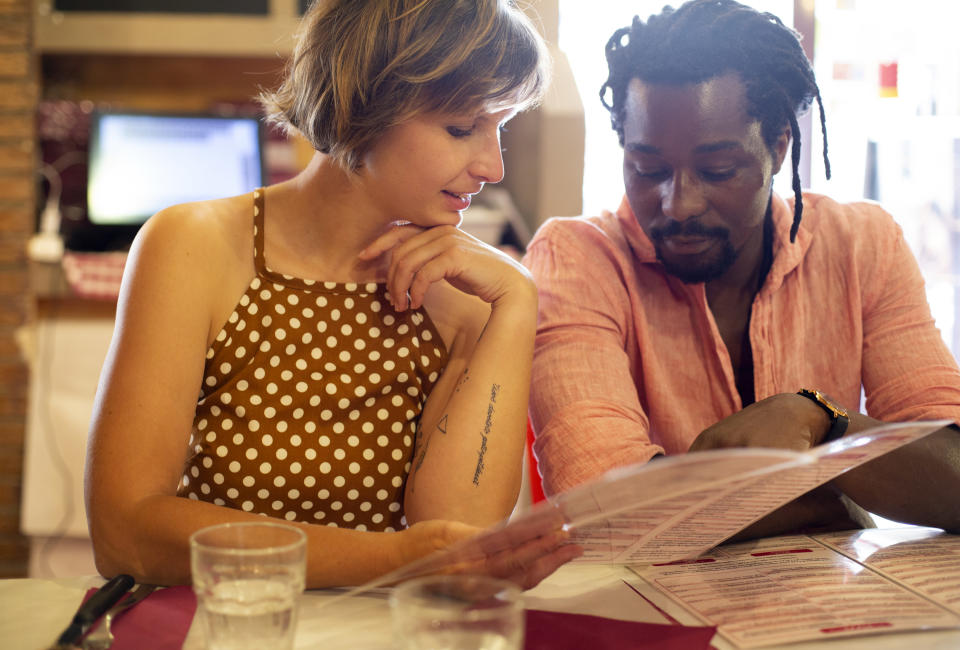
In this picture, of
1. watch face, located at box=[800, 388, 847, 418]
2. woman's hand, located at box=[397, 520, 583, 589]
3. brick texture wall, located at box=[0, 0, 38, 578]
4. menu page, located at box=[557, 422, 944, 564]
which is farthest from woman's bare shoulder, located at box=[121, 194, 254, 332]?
brick texture wall, located at box=[0, 0, 38, 578]

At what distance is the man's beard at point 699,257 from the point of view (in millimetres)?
1157

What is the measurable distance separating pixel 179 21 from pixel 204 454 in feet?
7.36

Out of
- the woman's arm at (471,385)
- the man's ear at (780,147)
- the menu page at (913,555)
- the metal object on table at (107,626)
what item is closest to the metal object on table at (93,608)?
the metal object on table at (107,626)

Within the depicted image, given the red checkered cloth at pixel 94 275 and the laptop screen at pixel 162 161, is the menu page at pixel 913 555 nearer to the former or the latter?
the red checkered cloth at pixel 94 275

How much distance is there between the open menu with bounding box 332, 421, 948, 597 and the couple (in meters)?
0.15

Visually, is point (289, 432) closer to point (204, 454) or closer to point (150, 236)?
point (204, 454)

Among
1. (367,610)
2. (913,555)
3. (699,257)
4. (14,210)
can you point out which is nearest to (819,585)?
(913,555)

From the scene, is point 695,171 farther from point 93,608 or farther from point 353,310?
point 93,608

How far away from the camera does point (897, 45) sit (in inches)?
128

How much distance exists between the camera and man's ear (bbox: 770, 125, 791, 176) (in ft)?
4.05

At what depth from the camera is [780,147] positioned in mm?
1252

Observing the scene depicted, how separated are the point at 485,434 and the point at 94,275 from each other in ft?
6.20

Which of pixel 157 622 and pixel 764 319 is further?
pixel 764 319

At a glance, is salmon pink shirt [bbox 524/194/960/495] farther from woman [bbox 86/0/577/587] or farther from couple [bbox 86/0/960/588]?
woman [bbox 86/0/577/587]
